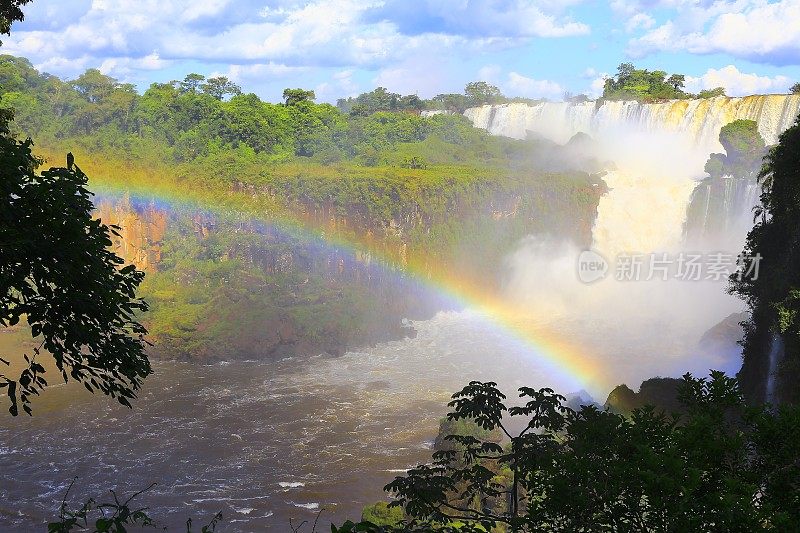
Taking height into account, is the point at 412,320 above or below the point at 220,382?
above

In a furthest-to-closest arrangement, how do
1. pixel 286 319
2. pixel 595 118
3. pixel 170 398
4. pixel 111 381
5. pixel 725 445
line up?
pixel 595 118 → pixel 286 319 → pixel 170 398 → pixel 111 381 → pixel 725 445

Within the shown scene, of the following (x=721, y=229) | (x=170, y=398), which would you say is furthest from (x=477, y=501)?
(x=721, y=229)

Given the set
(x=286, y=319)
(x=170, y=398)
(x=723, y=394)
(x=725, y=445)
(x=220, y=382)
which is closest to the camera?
(x=725, y=445)

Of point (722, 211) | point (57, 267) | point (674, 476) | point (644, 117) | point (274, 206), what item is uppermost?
point (644, 117)

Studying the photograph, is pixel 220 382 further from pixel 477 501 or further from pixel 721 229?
pixel 721 229

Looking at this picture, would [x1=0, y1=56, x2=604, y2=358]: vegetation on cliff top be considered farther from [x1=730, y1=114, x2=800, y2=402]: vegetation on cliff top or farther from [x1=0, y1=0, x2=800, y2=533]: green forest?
[x1=730, y1=114, x2=800, y2=402]: vegetation on cliff top

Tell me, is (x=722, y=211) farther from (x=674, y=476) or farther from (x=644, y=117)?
(x=674, y=476)

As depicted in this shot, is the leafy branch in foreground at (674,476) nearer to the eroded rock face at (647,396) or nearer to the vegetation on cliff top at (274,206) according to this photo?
the eroded rock face at (647,396)

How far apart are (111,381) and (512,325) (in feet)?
107

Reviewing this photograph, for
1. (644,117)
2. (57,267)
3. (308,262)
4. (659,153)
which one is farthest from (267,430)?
(659,153)

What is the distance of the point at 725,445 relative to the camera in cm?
554

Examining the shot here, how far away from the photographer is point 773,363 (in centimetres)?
1852

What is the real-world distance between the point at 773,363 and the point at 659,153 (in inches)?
1267

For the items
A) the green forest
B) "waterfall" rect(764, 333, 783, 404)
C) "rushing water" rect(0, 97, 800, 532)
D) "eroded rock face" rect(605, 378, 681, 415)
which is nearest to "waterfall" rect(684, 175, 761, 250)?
the green forest
